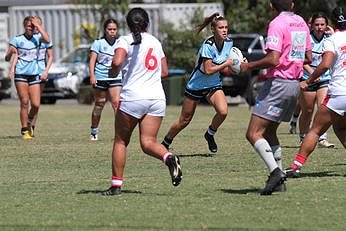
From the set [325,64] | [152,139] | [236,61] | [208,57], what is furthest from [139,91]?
[208,57]

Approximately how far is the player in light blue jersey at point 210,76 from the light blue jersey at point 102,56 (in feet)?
9.90

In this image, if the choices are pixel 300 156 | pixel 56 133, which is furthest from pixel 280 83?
pixel 56 133

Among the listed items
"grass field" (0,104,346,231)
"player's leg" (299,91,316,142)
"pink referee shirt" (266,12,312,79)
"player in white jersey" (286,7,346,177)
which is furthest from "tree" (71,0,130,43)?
"pink referee shirt" (266,12,312,79)

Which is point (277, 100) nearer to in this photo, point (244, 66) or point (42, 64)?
point (244, 66)

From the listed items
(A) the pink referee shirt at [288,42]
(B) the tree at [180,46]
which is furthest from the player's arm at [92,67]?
(B) the tree at [180,46]

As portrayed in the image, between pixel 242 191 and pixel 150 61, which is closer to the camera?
pixel 150 61

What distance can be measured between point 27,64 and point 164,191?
27.0 ft

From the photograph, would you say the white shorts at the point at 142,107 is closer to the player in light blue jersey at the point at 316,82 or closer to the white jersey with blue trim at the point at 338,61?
the white jersey with blue trim at the point at 338,61

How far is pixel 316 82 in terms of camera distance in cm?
1670

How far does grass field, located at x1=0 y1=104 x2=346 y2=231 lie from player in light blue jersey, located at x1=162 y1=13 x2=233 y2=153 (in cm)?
52

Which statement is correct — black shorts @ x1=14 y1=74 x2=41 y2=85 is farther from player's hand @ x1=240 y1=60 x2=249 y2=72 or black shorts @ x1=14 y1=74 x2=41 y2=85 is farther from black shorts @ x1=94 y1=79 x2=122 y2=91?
player's hand @ x1=240 y1=60 x2=249 y2=72

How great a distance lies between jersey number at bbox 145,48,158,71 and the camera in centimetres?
1116

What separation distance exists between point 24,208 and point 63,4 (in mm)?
31705

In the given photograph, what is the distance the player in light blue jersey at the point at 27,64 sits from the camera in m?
19.2
